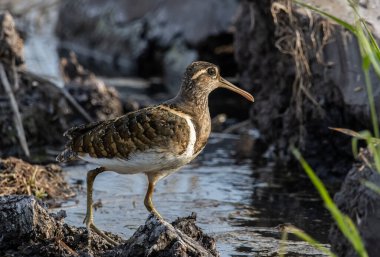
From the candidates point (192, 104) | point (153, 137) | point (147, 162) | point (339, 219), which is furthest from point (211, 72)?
point (339, 219)

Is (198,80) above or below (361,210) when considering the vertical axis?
above

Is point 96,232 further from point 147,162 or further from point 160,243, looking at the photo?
point 160,243

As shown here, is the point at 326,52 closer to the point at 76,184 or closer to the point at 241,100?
the point at 76,184

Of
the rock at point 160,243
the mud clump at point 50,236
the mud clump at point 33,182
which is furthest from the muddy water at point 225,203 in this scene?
the rock at point 160,243

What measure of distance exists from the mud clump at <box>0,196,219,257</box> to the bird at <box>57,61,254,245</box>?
0.25 metres

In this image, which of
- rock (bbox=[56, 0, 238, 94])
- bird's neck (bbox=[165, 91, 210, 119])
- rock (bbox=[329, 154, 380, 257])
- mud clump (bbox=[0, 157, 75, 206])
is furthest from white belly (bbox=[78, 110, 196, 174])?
rock (bbox=[56, 0, 238, 94])

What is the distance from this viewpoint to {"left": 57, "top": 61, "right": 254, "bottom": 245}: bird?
5910mm

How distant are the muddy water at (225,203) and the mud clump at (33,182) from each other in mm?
172

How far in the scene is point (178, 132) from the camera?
5914 millimetres

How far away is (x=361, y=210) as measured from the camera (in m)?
4.91

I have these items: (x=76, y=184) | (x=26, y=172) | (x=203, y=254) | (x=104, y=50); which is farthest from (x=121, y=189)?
(x=104, y=50)

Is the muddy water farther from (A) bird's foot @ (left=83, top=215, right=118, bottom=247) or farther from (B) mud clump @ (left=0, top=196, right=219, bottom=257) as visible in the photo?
(B) mud clump @ (left=0, top=196, right=219, bottom=257)

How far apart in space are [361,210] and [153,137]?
5.26 ft

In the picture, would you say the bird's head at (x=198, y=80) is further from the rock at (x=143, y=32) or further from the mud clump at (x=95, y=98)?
the rock at (x=143, y=32)
